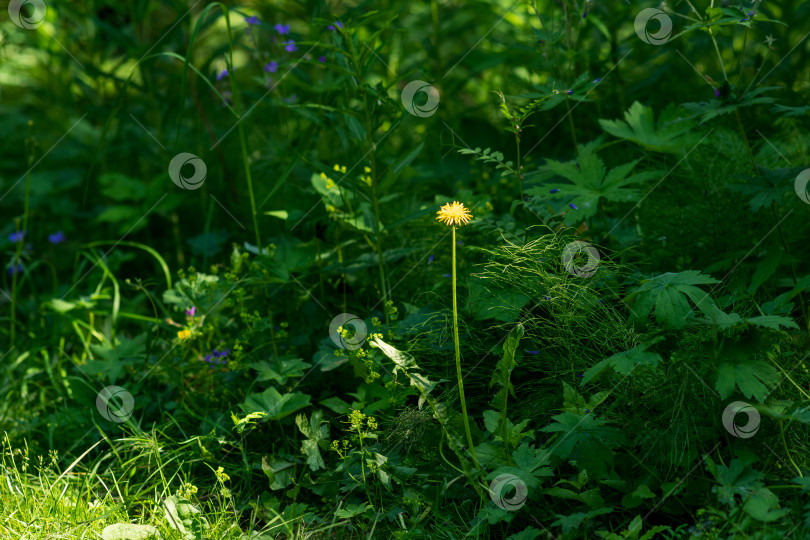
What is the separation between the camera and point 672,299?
59.4 inches

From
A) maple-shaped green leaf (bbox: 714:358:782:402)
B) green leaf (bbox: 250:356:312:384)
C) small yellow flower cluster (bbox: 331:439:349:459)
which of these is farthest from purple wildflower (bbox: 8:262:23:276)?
maple-shaped green leaf (bbox: 714:358:782:402)

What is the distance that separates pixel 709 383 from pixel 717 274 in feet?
1.85

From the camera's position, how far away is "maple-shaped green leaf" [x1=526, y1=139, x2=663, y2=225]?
199cm

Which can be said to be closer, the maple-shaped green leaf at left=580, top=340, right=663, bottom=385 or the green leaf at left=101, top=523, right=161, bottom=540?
the maple-shaped green leaf at left=580, top=340, right=663, bottom=385

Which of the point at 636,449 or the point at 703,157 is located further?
the point at 703,157

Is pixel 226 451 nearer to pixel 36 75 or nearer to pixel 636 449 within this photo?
pixel 636 449

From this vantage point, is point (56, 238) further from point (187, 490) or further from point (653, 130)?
point (653, 130)

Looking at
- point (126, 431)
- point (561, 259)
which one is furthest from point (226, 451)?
point (561, 259)

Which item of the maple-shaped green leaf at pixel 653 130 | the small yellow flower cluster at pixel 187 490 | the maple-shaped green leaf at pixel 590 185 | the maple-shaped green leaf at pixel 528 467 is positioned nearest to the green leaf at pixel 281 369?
the small yellow flower cluster at pixel 187 490

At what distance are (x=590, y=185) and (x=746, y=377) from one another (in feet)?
2.48

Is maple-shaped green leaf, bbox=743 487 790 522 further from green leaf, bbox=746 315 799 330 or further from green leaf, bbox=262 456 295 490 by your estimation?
green leaf, bbox=262 456 295 490

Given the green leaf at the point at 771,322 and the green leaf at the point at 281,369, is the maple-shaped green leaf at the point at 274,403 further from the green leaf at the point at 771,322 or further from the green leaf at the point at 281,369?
the green leaf at the point at 771,322

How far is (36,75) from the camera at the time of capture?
489cm

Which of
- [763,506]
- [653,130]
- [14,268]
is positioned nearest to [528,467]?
[763,506]
